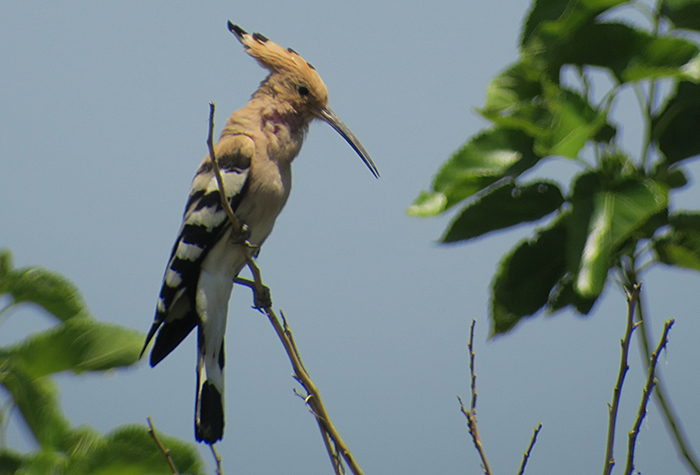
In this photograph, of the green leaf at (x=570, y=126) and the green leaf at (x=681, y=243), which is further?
the green leaf at (x=681, y=243)

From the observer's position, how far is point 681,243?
1293mm

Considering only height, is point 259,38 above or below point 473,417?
above

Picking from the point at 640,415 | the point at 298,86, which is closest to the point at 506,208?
the point at 298,86

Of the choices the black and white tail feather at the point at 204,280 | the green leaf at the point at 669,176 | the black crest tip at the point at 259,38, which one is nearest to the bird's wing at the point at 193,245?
the black and white tail feather at the point at 204,280

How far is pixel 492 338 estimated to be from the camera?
4.45 ft

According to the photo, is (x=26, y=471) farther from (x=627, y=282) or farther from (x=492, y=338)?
(x=627, y=282)

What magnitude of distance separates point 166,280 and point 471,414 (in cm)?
65

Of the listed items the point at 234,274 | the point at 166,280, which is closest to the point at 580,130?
the point at 234,274

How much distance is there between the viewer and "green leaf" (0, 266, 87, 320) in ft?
4.91

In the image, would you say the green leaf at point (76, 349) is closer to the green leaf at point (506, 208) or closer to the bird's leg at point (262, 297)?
the bird's leg at point (262, 297)

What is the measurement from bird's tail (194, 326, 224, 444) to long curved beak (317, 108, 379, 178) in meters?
0.49

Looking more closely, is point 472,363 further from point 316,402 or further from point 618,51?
point 618,51

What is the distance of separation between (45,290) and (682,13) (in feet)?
5.24

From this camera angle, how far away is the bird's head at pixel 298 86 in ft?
4.21
